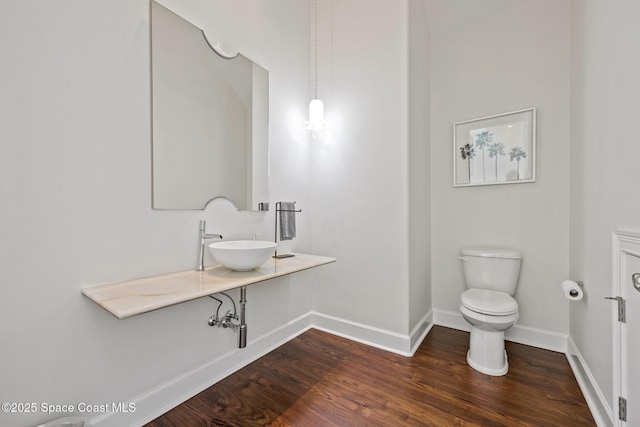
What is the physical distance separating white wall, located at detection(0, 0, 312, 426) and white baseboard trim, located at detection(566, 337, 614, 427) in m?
2.07

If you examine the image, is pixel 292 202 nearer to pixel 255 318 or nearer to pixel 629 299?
pixel 255 318

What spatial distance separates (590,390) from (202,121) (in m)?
2.70

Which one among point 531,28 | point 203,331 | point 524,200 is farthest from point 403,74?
point 203,331

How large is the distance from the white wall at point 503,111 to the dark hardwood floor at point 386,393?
60 cm

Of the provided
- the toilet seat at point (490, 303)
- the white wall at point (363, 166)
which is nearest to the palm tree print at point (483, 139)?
the white wall at point (363, 166)

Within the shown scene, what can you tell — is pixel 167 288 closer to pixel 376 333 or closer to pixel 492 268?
pixel 376 333

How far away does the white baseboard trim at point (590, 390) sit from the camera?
1263 mm

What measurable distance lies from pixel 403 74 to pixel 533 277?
1903 mm

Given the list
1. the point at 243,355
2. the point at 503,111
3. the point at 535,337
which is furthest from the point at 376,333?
the point at 503,111

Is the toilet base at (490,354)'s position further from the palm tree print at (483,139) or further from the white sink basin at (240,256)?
the white sink basin at (240,256)

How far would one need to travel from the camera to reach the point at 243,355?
5.96ft

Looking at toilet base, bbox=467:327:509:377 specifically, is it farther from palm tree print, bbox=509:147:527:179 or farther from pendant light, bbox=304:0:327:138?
pendant light, bbox=304:0:327:138

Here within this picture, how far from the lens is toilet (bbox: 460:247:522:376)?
5.60 ft

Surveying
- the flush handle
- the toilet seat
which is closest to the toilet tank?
the toilet seat
